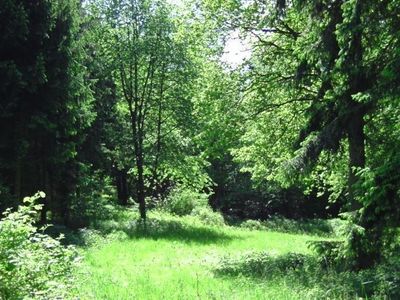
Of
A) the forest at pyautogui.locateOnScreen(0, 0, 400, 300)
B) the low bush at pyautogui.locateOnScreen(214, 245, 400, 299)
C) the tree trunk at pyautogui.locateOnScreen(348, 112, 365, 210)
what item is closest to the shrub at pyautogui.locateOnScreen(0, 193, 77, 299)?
the forest at pyautogui.locateOnScreen(0, 0, 400, 300)

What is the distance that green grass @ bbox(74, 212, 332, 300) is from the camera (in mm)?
7070

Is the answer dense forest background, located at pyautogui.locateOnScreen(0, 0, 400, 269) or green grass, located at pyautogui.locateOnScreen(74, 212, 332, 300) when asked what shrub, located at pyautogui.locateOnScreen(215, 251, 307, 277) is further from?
dense forest background, located at pyautogui.locateOnScreen(0, 0, 400, 269)

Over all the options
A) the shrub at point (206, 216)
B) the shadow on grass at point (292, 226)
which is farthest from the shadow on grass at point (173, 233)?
the shadow on grass at point (292, 226)

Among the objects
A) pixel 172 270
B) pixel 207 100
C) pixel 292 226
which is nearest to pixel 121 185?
pixel 292 226

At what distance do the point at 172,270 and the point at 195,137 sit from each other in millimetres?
5540

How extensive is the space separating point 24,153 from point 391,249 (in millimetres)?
11537

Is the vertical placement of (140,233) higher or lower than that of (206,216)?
lower

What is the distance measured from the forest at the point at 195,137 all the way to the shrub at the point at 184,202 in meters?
0.11

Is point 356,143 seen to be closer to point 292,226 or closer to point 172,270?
point 172,270

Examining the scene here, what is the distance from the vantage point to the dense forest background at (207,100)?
328 inches

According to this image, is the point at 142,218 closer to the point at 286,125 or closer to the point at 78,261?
the point at 286,125

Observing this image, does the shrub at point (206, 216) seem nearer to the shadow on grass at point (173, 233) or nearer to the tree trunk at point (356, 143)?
the shadow on grass at point (173, 233)

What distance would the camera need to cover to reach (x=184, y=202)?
29688 mm

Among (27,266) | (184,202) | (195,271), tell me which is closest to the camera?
(27,266)
